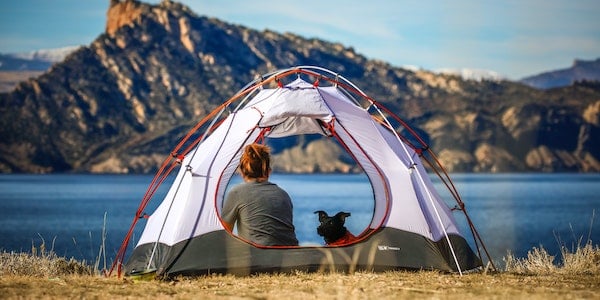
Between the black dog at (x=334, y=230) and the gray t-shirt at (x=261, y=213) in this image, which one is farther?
the black dog at (x=334, y=230)

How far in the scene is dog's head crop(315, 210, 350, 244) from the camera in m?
11.5

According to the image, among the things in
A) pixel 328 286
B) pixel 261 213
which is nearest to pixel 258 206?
pixel 261 213

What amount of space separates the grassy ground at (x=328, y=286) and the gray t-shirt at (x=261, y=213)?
1.89 feet

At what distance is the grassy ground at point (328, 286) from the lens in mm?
8875

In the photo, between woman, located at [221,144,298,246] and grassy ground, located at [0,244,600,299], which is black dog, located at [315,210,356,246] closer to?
woman, located at [221,144,298,246]

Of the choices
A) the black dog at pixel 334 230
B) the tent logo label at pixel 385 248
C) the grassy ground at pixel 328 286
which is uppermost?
the black dog at pixel 334 230

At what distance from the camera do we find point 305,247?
11.0m

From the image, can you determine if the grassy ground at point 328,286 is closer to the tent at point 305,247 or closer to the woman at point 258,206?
the tent at point 305,247

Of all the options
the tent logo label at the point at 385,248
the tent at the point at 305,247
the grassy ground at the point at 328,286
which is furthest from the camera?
the tent logo label at the point at 385,248

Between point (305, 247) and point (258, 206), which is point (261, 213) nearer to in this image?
point (258, 206)

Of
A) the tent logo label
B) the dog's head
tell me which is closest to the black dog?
the dog's head

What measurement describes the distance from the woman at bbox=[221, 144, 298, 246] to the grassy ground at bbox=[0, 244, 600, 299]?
60cm

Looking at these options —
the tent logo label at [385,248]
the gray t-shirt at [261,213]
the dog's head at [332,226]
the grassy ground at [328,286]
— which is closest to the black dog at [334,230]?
the dog's head at [332,226]

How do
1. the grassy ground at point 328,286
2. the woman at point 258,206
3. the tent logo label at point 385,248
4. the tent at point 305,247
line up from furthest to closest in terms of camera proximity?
the tent logo label at point 385,248
the tent at point 305,247
the woman at point 258,206
the grassy ground at point 328,286
